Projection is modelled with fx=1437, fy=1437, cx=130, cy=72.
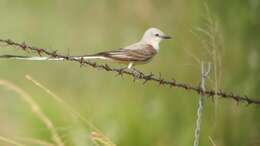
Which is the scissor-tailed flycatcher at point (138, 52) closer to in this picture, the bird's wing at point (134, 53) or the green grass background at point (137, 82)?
the bird's wing at point (134, 53)

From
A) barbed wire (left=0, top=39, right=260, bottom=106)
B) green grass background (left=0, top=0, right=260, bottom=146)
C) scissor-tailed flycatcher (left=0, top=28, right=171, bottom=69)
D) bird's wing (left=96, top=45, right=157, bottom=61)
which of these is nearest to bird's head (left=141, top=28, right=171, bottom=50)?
scissor-tailed flycatcher (left=0, top=28, right=171, bottom=69)

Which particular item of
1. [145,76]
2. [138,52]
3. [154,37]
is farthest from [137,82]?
[145,76]

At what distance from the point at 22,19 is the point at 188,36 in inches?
84.9

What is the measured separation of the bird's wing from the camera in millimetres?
9016

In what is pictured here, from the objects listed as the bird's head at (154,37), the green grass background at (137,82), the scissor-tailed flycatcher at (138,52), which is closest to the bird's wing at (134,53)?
the scissor-tailed flycatcher at (138,52)

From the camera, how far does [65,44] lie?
1302cm

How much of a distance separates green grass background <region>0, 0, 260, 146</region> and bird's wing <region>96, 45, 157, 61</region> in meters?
1.79

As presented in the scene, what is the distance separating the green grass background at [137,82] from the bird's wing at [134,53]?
70.5 inches

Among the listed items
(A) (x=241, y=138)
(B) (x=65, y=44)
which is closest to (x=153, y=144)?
(A) (x=241, y=138)

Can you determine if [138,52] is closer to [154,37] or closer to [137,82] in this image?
[154,37]

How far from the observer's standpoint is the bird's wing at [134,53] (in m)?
9.02

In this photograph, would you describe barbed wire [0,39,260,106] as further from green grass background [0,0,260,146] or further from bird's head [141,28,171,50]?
green grass background [0,0,260,146]

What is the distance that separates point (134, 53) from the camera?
9.21 m

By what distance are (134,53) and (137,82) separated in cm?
333
